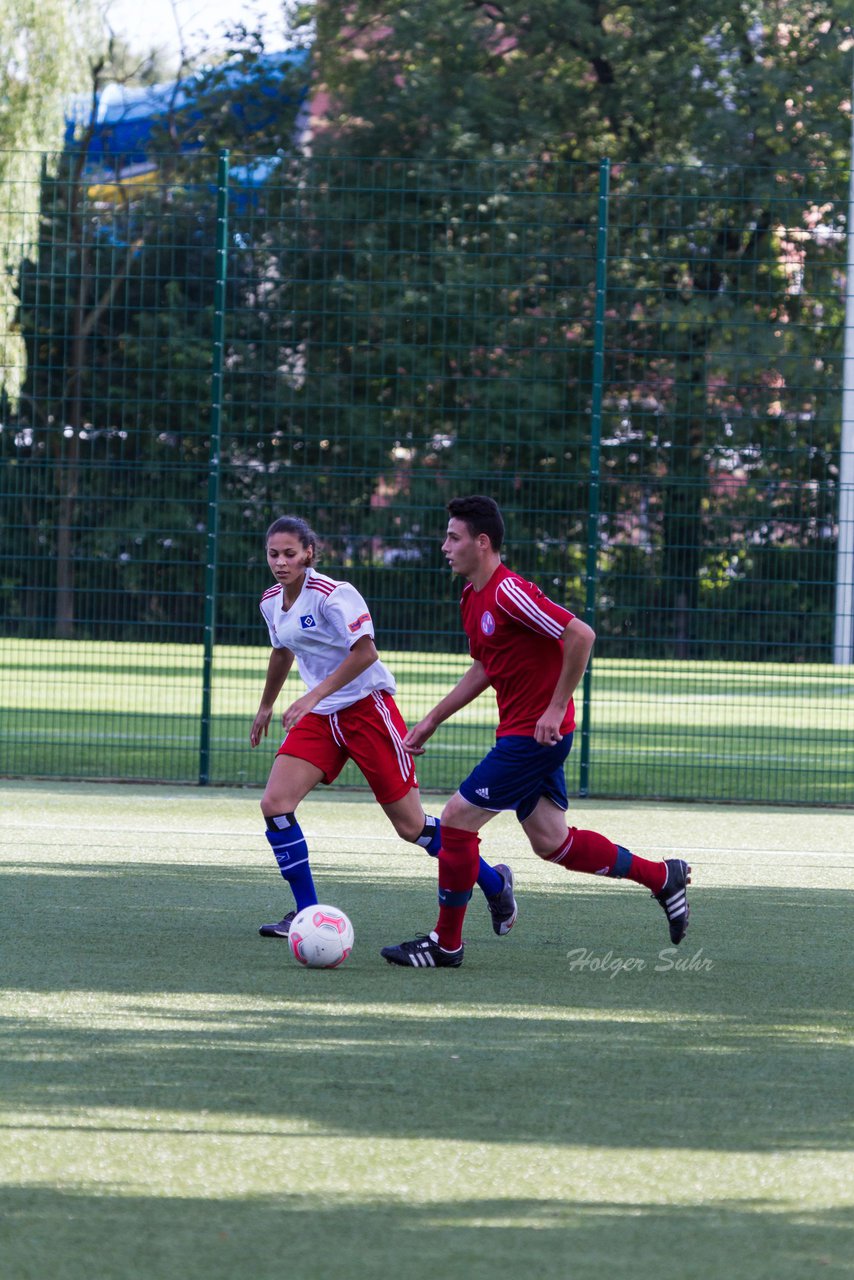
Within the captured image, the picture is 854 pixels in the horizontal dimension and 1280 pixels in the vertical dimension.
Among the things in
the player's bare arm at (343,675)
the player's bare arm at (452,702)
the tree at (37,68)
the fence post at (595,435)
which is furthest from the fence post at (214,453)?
the tree at (37,68)

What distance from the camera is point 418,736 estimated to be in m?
6.59

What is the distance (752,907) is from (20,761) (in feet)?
21.1

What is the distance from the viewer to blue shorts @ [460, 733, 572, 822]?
6.20 meters

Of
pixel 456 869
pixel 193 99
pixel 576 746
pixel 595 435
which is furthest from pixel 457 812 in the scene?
pixel 193 99

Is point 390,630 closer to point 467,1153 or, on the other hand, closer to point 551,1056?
point 551,1056

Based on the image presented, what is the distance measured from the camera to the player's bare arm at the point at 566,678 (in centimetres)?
605

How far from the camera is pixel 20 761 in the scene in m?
12.7

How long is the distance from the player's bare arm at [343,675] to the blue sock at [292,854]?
0.36 m

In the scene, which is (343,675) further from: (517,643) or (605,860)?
(605,860)

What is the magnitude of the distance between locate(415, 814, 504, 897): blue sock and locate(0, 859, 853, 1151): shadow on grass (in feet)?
0.78

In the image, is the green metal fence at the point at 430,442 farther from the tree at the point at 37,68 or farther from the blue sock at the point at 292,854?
the tree at the point at 37,68

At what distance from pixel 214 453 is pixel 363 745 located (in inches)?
206

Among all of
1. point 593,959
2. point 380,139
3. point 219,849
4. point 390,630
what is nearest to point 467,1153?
point 593,959

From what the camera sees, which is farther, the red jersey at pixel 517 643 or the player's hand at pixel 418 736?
the player's hand at pixel 418 736
